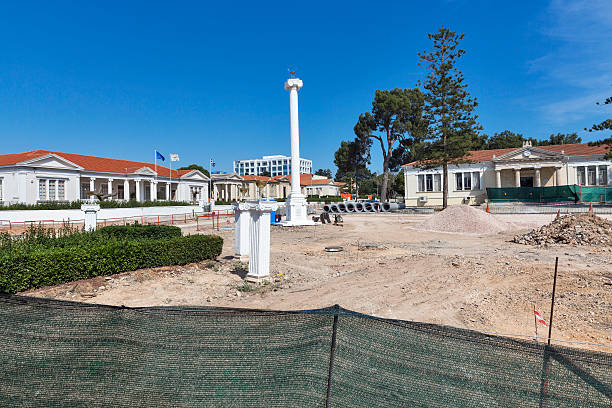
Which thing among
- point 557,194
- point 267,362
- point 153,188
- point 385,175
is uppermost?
point 385,175

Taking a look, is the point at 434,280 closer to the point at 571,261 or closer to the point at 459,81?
the point at 571,261

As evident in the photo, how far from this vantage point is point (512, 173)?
133 ft

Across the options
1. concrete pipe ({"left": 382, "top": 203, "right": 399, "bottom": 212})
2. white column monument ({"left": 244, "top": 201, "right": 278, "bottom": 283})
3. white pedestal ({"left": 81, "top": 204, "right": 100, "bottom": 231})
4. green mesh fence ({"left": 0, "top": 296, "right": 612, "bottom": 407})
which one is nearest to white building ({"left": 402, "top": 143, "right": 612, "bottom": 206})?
concrete pipe ({"left": 382, "top": 203, "right": 399, "bottom": 212})

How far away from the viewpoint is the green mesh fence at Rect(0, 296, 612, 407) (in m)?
2.29

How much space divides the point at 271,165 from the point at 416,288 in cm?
15709

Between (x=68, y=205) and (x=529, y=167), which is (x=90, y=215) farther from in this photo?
(x=529, y=167)

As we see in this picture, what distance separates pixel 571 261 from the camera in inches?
424

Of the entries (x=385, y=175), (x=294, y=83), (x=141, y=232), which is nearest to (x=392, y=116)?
(x=385, y=175)

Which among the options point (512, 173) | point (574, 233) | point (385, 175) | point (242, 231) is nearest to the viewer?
point (242, 231)

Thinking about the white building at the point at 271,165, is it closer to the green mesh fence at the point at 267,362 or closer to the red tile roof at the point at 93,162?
the red tile roof at the point at 93,162

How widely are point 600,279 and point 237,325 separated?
30.2ft

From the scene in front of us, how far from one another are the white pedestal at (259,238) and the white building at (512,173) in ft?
111

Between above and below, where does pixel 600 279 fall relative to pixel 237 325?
below

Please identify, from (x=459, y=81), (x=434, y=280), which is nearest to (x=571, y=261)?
(x=434, y=280)
